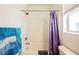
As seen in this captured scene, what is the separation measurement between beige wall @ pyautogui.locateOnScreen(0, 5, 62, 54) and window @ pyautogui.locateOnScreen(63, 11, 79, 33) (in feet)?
2.17


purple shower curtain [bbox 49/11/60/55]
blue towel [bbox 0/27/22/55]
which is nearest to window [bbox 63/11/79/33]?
purple shower curtain [bbox 49/11/60/55]

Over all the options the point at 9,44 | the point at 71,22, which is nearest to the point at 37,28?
the point at 71,22

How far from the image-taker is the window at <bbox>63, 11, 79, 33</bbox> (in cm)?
192

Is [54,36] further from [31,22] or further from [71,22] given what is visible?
[31,22]

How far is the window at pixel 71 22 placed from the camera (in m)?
1.92

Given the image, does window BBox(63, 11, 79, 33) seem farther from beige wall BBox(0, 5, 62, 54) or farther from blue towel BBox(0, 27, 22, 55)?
blue towel BBox(0, 27, 22, 55)

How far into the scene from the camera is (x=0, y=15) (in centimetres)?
274

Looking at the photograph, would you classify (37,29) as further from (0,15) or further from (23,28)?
(0,15)

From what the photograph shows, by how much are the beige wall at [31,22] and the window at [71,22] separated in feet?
2.17

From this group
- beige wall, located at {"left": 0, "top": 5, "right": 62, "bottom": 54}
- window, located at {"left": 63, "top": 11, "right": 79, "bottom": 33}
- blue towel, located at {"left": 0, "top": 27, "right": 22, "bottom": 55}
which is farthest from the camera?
beige wall, located at {"left": 0, "top": 5, "right": 62, "bottom": 54}

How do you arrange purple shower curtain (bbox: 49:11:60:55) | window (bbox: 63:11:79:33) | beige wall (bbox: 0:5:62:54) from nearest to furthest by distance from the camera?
window (bbox: 63:11:79:33) → purple shower curtain (bbox: 49:11:60:55) → beige wall (bbox: 0:5:62:54)

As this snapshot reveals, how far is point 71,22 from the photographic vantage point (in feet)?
6.78

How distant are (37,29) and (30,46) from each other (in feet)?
1.38
